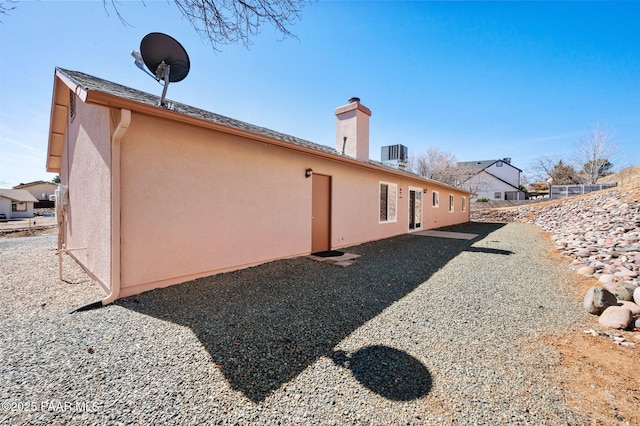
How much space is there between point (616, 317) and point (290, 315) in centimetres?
399

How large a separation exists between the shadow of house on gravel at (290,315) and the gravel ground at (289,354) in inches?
0.7

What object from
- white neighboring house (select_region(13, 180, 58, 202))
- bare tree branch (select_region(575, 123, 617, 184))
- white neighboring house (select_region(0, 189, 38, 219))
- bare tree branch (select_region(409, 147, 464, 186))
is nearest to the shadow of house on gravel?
bare tree branch (select_region(409, 147, 464, 186))

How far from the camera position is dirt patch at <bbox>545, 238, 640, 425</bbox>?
1720 mm

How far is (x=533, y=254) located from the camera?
23.4 feet

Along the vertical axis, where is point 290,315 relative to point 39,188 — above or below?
below

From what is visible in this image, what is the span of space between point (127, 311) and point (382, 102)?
1125 cm

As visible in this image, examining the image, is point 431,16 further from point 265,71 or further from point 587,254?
point 587,254

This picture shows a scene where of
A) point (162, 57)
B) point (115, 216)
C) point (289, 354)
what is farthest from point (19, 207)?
point (289, 354)

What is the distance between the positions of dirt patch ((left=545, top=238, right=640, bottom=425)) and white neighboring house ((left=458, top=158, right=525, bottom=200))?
31707 millimetres

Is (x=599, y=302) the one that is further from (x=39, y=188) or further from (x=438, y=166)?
(x=39, y=188)

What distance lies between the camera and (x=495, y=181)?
110ft

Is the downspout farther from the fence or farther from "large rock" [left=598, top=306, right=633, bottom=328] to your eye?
the fence

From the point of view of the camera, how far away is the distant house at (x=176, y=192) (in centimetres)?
361

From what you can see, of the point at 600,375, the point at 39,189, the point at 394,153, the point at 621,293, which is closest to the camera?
the point at 600,375
